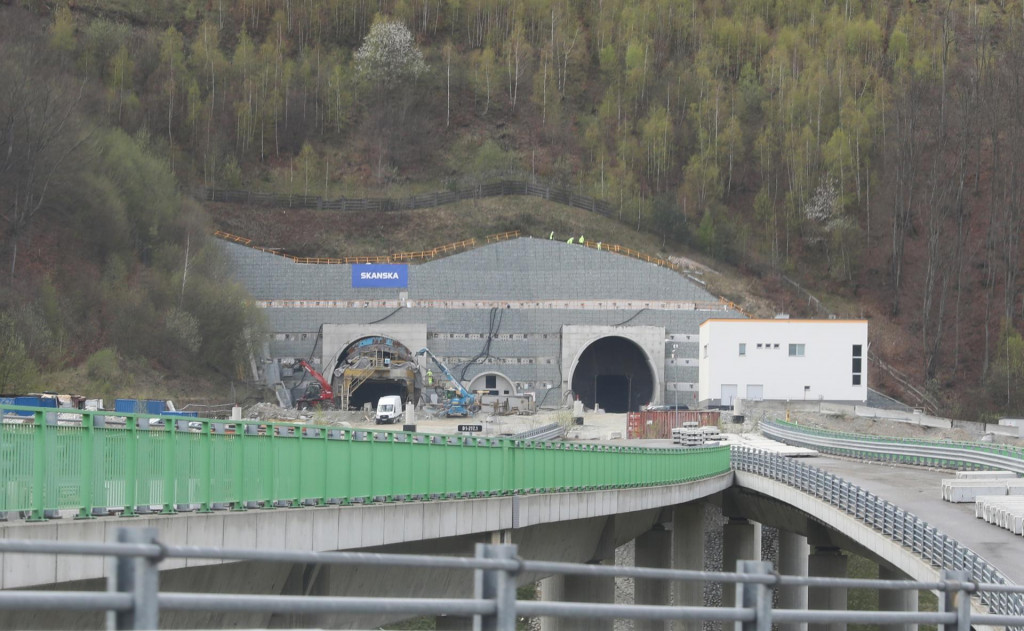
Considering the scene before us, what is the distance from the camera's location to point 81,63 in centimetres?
13262

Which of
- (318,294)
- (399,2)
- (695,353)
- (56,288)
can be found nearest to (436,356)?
(318,294)

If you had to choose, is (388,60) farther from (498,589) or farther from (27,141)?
(498,589)

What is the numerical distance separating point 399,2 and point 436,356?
62280 millimetres

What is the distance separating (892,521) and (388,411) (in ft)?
168

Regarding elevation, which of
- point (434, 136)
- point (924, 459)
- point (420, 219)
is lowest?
point (924, 459)

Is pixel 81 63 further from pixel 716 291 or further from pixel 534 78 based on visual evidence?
pixel 716 291

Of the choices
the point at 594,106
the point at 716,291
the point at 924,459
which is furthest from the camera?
the point at 594,106

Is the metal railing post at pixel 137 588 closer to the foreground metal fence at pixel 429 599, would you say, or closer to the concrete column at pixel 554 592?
the foreground metal fence at pixel 429 599

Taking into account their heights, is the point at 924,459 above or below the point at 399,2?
below

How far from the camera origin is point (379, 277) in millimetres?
104250

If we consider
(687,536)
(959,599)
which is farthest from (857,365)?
(959,599)

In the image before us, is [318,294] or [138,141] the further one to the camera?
[138,141]

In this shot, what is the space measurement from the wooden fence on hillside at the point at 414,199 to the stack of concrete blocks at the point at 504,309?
17834 mm

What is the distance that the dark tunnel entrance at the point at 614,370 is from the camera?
356 feet
